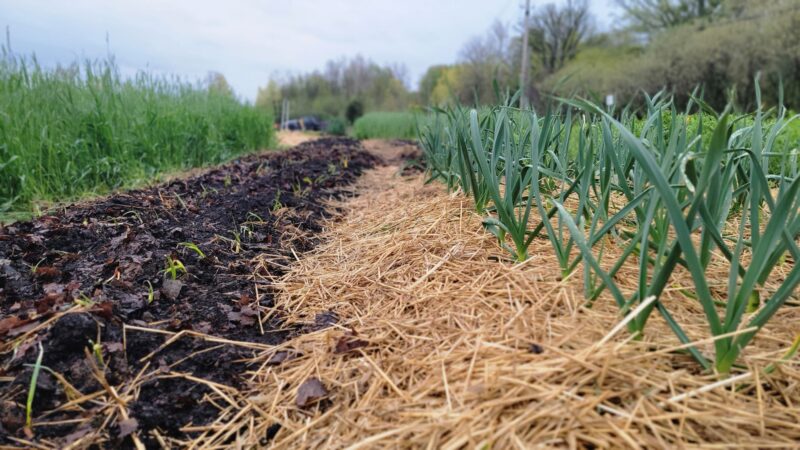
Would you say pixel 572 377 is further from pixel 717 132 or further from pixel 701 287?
pixel 717 132

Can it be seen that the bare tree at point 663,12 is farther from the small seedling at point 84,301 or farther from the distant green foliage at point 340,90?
the small seedling at point 84,301

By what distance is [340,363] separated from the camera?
3.63 ft

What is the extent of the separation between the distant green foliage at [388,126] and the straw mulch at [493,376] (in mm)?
12408

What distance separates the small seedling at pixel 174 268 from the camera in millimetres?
1464

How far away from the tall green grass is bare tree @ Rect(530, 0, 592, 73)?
2512 centimetres

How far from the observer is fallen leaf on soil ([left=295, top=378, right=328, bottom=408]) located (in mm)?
1002

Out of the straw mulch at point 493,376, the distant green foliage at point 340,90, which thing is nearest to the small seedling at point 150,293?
the straw mulch at point 493,376

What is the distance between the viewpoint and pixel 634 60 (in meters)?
17.3

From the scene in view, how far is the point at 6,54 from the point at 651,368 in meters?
4.46

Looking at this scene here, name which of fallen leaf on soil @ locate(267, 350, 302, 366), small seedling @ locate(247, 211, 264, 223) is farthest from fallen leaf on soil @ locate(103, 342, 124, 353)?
small seedling @ locate(247, 211, 264, 223)

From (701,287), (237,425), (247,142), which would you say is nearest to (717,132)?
(701,287)

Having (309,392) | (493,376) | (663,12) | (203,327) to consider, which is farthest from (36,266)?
(663,12)

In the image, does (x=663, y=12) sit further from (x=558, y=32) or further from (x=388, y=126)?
(x=388, y=126)

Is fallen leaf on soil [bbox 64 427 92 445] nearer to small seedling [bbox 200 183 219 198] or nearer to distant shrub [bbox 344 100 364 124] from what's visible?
small seedling [bbox 200 183 219 198]
